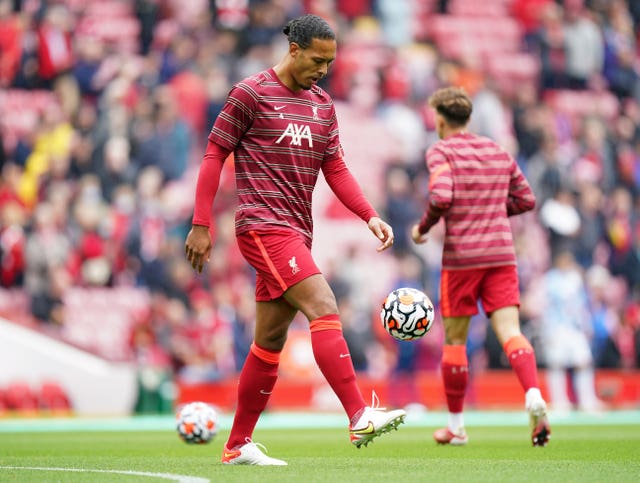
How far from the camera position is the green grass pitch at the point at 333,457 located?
6457 millimetres

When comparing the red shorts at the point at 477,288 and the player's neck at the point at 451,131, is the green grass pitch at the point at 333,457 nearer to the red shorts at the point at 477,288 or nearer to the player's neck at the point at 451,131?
the red shorts at the point at 477,288

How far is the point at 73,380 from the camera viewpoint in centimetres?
1694

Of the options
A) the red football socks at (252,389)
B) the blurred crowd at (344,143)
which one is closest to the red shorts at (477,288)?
the red football socks at (252,389)

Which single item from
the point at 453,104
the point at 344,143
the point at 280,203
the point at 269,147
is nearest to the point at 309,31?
the point at 269,147

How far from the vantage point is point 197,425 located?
9.70 metres

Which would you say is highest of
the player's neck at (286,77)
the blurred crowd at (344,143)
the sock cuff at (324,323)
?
the blurred crowd at (344,143)

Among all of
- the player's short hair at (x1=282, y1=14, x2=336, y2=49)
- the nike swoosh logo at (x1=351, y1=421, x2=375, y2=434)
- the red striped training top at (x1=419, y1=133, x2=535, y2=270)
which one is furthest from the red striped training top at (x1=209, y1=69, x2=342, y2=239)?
the red striped training top at (x1=419, y1=133, x2=535, y2=270)

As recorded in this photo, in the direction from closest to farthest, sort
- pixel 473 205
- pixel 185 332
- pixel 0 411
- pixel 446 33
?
pixel 473 205
pixel 0 411
pixel 185 332
pixel 446 33

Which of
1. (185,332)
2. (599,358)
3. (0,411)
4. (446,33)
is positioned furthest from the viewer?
(446,33)

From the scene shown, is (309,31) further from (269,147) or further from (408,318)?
(408,318)

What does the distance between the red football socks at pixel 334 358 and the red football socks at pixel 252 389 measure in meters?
0.59

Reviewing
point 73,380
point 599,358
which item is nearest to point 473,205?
point 73,380

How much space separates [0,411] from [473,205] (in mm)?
9139

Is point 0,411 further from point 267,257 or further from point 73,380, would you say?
point 267,257
